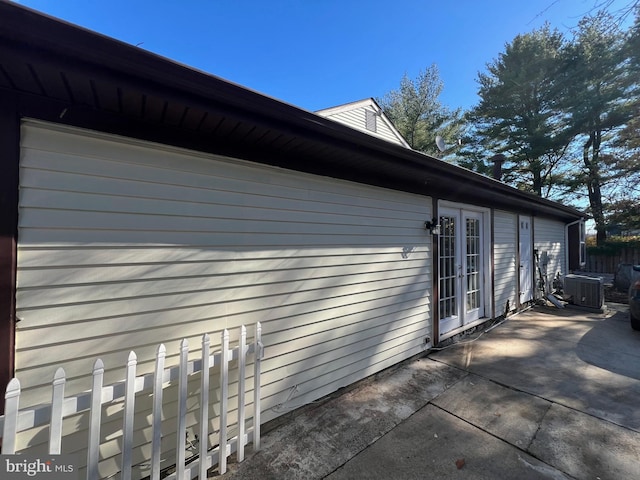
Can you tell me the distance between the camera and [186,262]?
2.20 metres

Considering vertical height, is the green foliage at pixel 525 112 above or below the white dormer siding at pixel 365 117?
above

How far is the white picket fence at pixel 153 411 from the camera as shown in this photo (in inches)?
53.1

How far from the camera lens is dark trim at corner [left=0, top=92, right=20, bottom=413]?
1.52 metres

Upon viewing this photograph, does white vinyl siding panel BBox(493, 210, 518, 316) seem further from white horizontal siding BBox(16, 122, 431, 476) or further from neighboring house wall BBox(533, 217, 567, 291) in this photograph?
white horizontal siding BBox(16, 122, 431, 476)

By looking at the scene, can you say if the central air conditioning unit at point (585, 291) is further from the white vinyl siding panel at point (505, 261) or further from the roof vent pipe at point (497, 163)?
the roof vent pipe at point (497, 163)

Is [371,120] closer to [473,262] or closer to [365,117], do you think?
[365,117]

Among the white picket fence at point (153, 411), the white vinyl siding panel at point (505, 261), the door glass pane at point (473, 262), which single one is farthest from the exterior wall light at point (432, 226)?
the white picket fence at point (153, 411)

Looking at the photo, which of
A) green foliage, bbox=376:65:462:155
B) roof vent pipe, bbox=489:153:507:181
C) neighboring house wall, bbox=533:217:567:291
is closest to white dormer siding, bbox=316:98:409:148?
roof vent pipe, bbox=489:153:507:181

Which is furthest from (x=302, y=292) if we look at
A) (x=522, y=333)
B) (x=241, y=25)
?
(x=241, y=25)

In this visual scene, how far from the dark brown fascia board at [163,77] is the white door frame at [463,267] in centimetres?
271

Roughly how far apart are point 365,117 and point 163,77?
8001mm

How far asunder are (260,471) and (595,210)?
64.0 feet

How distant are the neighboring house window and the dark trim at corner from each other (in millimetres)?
8339

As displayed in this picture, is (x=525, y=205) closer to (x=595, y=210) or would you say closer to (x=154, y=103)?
(x=154, y=103)
